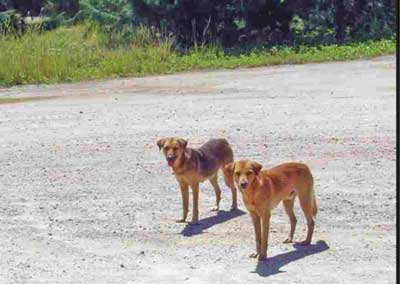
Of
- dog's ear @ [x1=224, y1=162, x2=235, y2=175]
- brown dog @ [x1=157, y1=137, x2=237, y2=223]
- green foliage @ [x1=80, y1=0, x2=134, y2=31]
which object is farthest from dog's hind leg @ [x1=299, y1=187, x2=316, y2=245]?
green foliage @ [x1=80, y1=0, x2=134, y2=31]

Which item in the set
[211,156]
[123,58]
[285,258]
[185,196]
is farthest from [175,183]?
[123,58]

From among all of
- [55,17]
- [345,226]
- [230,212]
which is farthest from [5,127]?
[55,17]

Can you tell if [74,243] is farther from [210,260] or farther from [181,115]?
[181,115]

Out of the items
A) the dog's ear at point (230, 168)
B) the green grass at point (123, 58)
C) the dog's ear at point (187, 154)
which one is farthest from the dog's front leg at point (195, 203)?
the green grass at point (123, 58)

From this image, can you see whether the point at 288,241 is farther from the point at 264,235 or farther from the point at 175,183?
the point at 175,183

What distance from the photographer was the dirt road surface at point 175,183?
292 inches

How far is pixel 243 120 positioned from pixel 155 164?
9.20ft

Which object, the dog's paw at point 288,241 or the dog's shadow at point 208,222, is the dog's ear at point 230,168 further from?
the dog's shadow at point 208,222

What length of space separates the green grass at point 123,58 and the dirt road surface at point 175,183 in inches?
70.1

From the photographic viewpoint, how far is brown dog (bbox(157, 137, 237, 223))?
27.4ft

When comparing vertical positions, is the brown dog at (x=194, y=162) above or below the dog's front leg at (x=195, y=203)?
above

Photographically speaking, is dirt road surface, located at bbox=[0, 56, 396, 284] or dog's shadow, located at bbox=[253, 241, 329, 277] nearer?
dog's shadow, located at bbox=[253, 241, 329, 277]

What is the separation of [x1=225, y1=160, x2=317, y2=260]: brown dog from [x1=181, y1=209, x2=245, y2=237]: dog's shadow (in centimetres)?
67

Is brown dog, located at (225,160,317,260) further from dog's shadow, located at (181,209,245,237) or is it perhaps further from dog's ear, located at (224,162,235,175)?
dog's shadow, located at (181,209,245,237)
